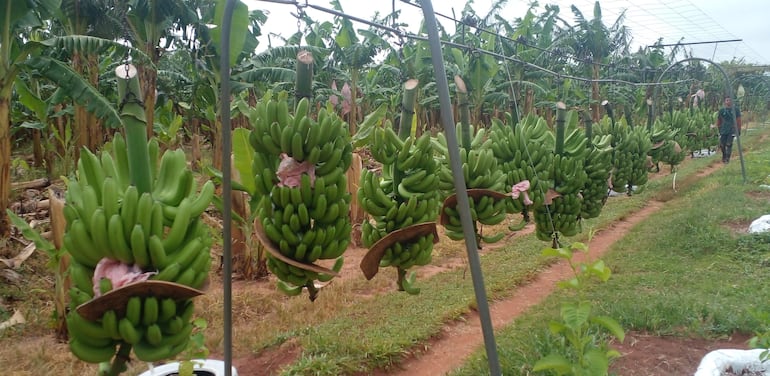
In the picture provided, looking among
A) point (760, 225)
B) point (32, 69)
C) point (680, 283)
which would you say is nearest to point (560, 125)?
point (680, 283)

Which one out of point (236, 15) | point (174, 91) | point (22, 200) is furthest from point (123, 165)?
point (174, 91)

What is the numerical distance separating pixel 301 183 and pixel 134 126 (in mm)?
520

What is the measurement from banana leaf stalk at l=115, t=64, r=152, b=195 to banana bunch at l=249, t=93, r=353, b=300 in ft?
1.40

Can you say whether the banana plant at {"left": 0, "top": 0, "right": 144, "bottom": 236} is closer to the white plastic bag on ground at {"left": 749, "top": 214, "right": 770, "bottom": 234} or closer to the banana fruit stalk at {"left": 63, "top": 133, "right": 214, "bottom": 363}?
the banana fruit stalk at {"left": 63, "top": 133, "right": 214, "bottom": 363}

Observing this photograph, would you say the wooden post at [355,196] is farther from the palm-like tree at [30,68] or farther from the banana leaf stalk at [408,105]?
the banana leaf stalk at [408,105]

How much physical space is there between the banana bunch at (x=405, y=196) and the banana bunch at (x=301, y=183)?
250mm

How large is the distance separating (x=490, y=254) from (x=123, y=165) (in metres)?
5.69

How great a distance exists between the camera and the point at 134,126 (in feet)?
3.77

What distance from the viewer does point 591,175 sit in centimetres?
335

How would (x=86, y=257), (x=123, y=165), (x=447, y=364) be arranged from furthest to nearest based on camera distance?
(x=447, y=364) → (x=123, y=165) → (x=86, y=257)

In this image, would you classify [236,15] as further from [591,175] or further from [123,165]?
[591,175]

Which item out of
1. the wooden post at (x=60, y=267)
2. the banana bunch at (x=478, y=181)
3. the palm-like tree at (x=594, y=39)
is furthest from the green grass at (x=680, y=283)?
the palm-like tree at (x=594, y=39)

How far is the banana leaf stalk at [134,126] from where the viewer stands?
1147 millimetres

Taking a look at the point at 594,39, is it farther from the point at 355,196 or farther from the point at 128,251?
the point at 128,251
